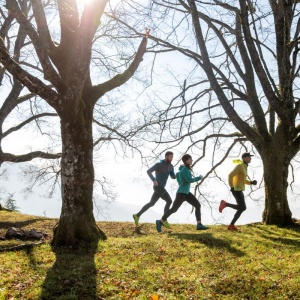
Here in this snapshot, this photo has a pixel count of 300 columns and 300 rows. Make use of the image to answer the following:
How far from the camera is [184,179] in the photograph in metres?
9.40

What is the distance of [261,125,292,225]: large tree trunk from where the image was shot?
10961 mm

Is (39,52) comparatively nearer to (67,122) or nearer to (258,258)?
(67,122)

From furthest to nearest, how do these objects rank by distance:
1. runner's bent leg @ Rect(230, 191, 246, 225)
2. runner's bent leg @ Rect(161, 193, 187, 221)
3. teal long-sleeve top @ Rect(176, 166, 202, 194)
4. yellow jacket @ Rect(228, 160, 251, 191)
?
runner's bent leg @ Rect(230, 191, 246, 225) → yellow jacket @ Rect(228, 160, 251, 191) → runner's bent leg @ Rect(161, 193, 187, 221) → teal long-sleeve top @ Rect(176, 166, 202, 194)

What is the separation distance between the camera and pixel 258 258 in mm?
6246

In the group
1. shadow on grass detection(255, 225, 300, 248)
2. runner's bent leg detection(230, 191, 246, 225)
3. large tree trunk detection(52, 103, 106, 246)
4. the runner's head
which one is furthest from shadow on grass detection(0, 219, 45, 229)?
shadow on grass detection(255, 225, 300, 248)

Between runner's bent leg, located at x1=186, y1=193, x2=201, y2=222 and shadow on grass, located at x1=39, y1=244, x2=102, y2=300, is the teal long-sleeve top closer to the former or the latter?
runner's bent leg, located at x1=186, y1=193, x2=201, y2=222

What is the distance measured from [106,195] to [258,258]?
1331 cm

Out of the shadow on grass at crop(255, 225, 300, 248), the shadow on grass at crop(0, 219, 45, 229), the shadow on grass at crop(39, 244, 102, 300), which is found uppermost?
the shadow on grass at crop(255, 225, 300, 248)

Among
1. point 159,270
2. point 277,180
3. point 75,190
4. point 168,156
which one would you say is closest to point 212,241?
point 159,270

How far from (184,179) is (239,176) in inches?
68.0

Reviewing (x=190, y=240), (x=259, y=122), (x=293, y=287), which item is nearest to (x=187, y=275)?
(x=293, y=287)

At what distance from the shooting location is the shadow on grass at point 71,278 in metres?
4.49

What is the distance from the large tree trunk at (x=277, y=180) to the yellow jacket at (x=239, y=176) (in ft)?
5.66

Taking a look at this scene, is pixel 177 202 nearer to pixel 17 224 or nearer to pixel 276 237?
pixel 276 237
